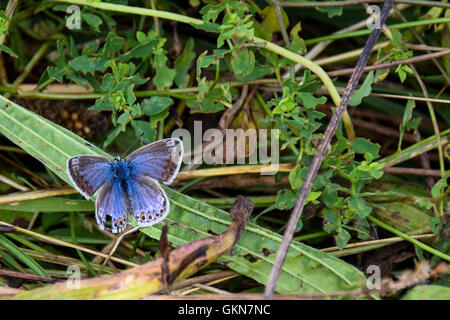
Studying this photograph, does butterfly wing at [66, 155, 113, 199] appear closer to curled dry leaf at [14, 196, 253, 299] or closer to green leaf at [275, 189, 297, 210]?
curled dry leaf at [14, 196, 253, 299]

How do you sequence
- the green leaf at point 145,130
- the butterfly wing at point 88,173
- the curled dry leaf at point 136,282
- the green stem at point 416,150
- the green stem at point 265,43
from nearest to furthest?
the curled dry leaf at point 136,282, the butterfly wing at point 88,173, the green stem at point 265,43, the green leaf at point 145,130, the green stem at point 416,150

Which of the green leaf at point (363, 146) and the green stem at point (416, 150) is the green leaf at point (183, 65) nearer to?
the green leaf at point (363, 146)

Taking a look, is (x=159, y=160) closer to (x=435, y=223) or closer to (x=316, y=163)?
(x=316, y=163)

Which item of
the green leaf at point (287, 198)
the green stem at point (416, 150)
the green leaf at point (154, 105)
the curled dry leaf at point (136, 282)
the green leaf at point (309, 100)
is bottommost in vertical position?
the curled dry leaf at point (136, 282)

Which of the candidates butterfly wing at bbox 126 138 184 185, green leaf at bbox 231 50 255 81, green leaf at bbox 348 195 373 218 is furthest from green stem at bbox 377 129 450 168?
butterfly wing at bbox 126 138 184 185

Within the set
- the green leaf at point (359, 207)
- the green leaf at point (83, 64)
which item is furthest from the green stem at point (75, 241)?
the green leaf at point (359, 207)
